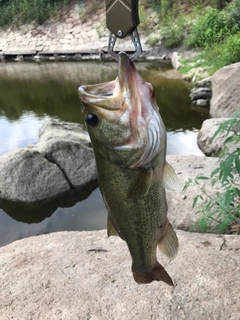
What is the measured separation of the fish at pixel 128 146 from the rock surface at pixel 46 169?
5076mm

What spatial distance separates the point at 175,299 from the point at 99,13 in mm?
24486

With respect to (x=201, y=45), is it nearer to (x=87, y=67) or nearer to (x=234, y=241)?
(x=87, y=67)

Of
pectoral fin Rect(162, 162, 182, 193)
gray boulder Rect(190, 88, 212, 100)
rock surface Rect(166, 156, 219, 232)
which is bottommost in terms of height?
gray boulder Rect(190, 88, 212, 100)

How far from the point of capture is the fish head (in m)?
1.62

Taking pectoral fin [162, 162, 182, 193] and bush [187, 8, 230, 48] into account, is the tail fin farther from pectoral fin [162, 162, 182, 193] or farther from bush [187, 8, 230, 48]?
bush [187, 8, 230, 48]

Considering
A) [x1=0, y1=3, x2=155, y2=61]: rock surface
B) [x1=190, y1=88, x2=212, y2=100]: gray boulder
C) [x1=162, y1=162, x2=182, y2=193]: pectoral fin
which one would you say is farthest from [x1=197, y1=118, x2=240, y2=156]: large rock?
[x1=0, y1=3, x2=155, y2=61]: rock surface

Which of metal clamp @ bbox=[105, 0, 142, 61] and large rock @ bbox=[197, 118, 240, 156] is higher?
metal clamp @ bbox=[105, 0, 142, 61]

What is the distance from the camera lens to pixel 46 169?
6.88m

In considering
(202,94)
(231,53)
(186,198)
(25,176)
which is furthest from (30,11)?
(186,198)

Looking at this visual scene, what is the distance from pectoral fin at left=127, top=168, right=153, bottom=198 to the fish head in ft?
0.16

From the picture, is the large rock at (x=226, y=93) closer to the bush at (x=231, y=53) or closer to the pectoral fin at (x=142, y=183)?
the bush at (x=231, y=53)

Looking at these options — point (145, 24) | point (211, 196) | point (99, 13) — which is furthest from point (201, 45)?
point (211, 196)

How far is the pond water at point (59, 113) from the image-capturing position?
255 inches

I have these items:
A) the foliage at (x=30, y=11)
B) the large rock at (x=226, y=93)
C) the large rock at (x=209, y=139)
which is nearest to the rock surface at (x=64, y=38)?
the foliage at (x=30, y=11)
